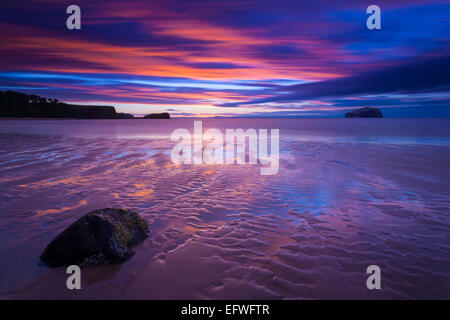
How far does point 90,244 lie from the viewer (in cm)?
364

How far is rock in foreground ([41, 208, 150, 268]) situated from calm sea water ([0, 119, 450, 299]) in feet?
0.52

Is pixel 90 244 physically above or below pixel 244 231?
above

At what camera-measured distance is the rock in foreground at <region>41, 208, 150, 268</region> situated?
3.57 m

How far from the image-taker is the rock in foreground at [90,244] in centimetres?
357

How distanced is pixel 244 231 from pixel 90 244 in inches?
105

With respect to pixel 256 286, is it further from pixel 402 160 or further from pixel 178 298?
pixel 402 160

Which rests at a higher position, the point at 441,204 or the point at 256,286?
the point at 441,204

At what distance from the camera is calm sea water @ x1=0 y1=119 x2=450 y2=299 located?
3.21 metres

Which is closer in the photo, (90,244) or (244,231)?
(90,244)

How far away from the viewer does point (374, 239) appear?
4.39 m

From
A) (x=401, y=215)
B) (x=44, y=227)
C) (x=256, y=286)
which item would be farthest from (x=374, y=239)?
(x=44, y=227)

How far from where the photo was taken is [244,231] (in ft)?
15.5

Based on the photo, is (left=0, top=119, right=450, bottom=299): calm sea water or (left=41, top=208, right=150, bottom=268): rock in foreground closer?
(left=0, top=119, right=450, bottom=299): calm sea water
